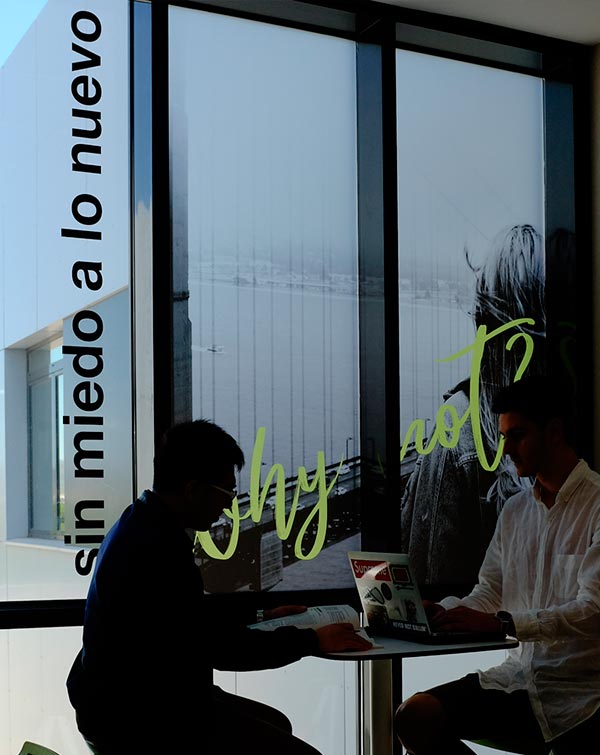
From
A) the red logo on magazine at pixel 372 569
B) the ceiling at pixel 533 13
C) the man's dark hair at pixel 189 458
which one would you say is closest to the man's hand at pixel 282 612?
the red logo on magazine at pixel 372 569

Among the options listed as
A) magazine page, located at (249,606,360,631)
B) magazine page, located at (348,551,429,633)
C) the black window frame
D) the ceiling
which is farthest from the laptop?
the ceiling

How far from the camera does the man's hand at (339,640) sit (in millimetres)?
3002

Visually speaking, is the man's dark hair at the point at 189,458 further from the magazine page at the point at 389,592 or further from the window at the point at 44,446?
the window at the point at 44,446

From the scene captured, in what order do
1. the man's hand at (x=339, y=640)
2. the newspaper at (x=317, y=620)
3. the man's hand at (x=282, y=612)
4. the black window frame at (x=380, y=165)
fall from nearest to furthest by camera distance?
the man's hand at (x=339, y=640), the newspaper at (x=317, y=620), the man's hand at (x=282, y=612), the black window frame at (x=380, y=165)

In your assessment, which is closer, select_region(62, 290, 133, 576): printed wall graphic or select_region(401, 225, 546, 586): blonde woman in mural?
select_region(62, 290, 133, 576): printed wall graphic

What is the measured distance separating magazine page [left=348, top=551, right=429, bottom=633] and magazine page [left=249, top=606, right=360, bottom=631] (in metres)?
0.10

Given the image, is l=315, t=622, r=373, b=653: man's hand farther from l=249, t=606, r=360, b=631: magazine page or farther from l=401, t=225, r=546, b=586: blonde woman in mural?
l=401, t=225, r=546, b=586: blonde woman in mural

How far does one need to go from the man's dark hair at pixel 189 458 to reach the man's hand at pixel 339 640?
566 mm

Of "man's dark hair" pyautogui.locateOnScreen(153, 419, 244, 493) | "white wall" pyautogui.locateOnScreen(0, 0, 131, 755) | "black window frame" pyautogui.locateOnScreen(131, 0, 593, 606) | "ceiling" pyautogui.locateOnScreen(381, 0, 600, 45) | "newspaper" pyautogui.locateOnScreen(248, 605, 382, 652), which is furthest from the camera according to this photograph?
"ceiling" pyautogui.locateOnScreen(381, 0, 600, 45)

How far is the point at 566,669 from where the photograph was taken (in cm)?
315

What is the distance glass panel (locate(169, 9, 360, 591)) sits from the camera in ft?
14.2

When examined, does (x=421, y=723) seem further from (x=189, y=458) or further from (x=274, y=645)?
(x=189, y=458)

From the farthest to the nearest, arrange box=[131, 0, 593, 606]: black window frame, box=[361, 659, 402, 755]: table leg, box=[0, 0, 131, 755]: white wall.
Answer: box=[361, 659, 402, 755]: table leg < box=[131, 0, 593, 606]: black window frame < box=[0, 0, 131, 755]: white wall

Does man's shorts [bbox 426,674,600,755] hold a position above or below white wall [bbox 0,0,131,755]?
below
